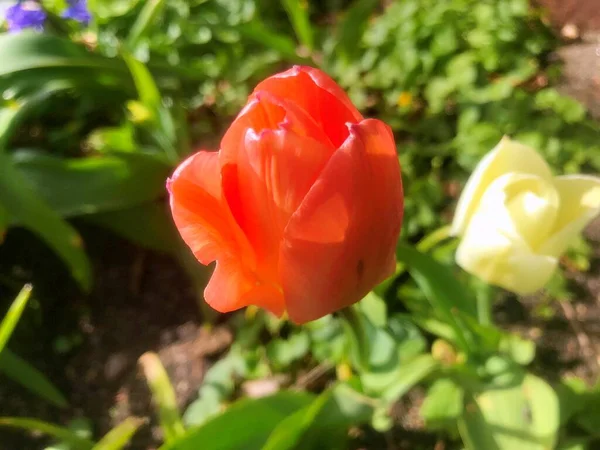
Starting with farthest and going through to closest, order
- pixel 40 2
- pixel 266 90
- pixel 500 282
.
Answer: pixel 40 2, pixel 500 282, pixel 266 90

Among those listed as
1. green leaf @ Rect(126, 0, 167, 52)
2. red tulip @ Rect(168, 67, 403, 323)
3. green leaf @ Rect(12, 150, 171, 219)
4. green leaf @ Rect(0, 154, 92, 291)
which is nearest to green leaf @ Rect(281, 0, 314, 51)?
green leaf @ Rect(126, 0, 167, 52)

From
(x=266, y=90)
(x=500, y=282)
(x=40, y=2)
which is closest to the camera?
(x=266, y=90)

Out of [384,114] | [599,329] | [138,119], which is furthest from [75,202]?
[599,329]

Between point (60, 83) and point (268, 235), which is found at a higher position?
point (268, 235)

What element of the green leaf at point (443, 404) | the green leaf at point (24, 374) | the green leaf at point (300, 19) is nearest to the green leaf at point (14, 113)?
the green leaf at point (24, 374)

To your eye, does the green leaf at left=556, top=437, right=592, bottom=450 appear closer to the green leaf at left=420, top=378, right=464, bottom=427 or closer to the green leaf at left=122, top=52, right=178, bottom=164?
the green leaf at left=420, top=378, right=464, bottom=427

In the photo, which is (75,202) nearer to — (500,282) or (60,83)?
(60,83)

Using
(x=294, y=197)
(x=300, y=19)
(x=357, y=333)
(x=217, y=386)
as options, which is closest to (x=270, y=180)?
(x=294, y=197)

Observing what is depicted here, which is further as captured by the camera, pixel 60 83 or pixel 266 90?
pixel 60 83

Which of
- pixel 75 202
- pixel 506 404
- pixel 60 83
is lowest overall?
pixel 506 404
